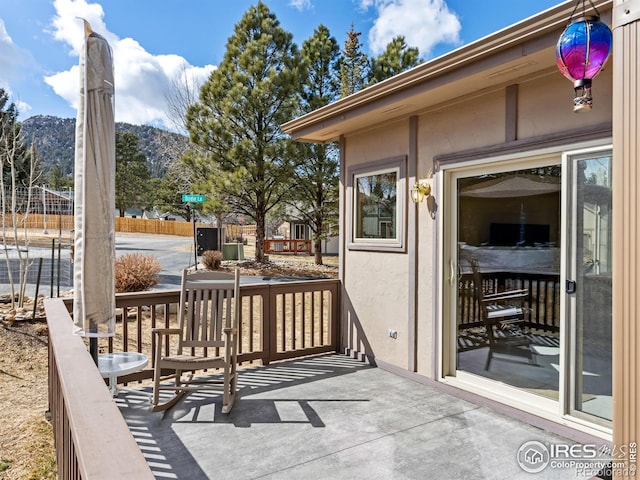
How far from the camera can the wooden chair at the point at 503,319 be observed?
3.54 meters

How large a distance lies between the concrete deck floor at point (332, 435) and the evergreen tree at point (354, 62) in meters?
12.1

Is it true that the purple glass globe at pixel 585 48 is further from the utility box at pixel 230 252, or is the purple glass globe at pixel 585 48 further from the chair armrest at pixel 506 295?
the utility box at pixel 230 252

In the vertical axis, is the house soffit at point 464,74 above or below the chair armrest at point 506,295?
above

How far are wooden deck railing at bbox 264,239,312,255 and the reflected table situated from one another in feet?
57.4

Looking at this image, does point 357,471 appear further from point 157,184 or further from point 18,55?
point 157,184

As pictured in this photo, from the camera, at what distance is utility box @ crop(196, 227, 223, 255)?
47.6ft

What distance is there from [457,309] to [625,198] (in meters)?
2.33

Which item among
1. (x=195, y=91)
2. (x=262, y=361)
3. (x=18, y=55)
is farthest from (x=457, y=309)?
(x=18, y=55)

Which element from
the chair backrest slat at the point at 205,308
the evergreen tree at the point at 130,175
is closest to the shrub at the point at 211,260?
the chair backrest slat at the point at 205,308

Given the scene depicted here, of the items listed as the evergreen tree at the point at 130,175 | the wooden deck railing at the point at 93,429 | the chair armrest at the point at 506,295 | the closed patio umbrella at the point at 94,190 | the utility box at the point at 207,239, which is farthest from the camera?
the evergreen tree at the point at 130,175

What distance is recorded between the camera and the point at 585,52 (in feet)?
6.66

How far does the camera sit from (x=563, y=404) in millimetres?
2947

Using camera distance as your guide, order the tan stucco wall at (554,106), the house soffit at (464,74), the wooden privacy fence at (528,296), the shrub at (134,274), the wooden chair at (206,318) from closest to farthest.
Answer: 1. the house soffit at (464,74)
2. the tan stucco wall at (554,106)
3. the wooden privacy fence at (528,296)
4. the wooden chair at (206,318)
5. the shrub at (134,274)

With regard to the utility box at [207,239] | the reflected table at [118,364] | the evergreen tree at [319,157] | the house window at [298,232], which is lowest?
the reflected table at [118,364]
